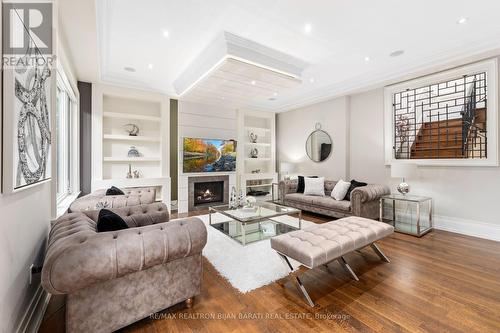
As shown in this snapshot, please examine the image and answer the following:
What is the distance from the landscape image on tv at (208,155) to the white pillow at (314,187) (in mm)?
2077

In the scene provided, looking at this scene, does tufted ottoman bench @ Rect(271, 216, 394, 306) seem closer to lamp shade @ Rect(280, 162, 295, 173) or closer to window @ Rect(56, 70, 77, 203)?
window @ Rect(56, 70, 77, 203)

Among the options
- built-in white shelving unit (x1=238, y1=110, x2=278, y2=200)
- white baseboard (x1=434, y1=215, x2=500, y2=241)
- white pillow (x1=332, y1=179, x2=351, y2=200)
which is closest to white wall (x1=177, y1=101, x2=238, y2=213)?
built-in white shelving unit (x1=238, y1=110, x2=278, y2=200)

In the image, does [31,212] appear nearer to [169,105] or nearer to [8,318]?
[8,318]

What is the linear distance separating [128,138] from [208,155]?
6.08 feet

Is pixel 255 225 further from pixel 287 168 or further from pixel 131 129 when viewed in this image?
pixel 131 129

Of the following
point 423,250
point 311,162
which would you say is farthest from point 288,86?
point 423,250

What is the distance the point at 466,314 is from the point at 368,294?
26.9 inches

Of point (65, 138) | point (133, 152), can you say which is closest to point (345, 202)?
point (133, 152)

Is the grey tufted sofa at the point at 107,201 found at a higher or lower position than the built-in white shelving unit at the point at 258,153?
lower

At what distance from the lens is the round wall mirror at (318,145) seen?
5.60 metres

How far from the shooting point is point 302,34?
295 cm

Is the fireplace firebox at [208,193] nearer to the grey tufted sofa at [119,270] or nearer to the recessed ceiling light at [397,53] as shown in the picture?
the grey tufted sofa at [119,270]

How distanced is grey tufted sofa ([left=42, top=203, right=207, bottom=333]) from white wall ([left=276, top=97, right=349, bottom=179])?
4397 mm

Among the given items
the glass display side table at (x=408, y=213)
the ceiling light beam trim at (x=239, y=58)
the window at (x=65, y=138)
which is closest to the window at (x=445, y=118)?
the glass display side table at (x=408, y=213)
